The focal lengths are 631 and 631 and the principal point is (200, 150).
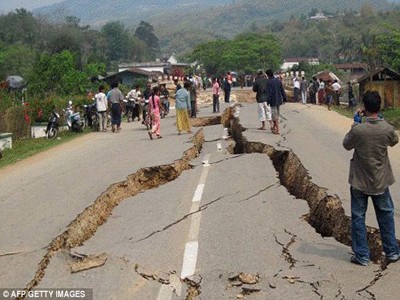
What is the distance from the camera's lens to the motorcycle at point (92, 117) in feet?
78.1

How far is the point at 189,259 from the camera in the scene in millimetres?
6473

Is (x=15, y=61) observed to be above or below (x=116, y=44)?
below

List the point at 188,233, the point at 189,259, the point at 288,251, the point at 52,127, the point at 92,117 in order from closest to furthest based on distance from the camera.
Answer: the point at 189,259 → the point at 288,251 → the point at 188,233 → the point at 52,127 → the point at 92,117

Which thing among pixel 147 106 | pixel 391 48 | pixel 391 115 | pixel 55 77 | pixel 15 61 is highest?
pixel 15 61

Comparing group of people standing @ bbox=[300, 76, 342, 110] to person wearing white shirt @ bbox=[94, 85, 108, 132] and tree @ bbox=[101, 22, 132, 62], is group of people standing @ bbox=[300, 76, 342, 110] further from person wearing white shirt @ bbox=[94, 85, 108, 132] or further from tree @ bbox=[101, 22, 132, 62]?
tree @ bbox=[101, 22, 132, 62]

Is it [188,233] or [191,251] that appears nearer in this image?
[191,251]

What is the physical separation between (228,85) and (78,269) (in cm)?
2851

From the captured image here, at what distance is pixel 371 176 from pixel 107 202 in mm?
4830

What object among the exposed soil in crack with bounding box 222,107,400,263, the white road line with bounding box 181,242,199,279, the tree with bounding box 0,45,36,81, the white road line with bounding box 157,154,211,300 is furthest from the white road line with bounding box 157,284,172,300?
the tree with bounding box 0,45,36,81

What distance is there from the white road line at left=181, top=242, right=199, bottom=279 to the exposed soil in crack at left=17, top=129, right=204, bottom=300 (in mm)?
1377

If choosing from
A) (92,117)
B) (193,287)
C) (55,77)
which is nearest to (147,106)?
(92,117)

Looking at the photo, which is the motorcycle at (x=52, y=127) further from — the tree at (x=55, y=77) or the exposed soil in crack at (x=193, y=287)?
the tree at (x=55, y=77)

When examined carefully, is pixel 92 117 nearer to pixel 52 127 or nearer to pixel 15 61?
pixel 52 127

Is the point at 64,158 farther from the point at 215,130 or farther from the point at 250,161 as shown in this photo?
→ the point at 215,130
